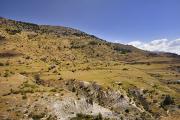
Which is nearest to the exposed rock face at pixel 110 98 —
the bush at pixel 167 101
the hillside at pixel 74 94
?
the hillside at pixel 74 94

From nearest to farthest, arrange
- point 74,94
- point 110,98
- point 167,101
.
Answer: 1. point 74,94
2. point 110,98
3. point 167,101

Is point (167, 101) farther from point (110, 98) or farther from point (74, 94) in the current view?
point (74, 94)

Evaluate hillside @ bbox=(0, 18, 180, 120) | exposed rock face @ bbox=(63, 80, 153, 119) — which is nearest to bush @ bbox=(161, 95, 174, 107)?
hillside @ bbox=(0, 18, 180, 120)

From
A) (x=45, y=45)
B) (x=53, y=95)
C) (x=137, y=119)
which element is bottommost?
(x=137, y=119)

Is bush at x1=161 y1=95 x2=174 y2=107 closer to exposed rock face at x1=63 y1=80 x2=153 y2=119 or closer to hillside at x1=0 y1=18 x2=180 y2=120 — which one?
hillside at x1=0 y1=18 x2=180 y2=120

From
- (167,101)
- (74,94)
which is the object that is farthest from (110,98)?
(167,101)

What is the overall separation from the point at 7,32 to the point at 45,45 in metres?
20.9

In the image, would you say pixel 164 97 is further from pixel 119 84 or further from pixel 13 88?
pixel 13 88

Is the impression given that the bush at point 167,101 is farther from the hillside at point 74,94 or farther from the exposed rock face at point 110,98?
the exposed rock face at point 110,98

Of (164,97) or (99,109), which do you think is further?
(164,97)

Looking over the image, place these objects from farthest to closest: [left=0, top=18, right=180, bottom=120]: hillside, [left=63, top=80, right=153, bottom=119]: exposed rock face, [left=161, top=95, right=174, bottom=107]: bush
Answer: [left=161, top=95, right=174, bottom=107]: bush → [left=63, top=80, right=153, bottom=119]: exposed rock face → [left=0, top=18, right=180, bottom=120]: hillside

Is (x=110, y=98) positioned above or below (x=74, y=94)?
below

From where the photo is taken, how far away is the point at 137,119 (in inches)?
2429

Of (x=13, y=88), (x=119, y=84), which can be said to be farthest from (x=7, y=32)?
(x=13, y=88)
